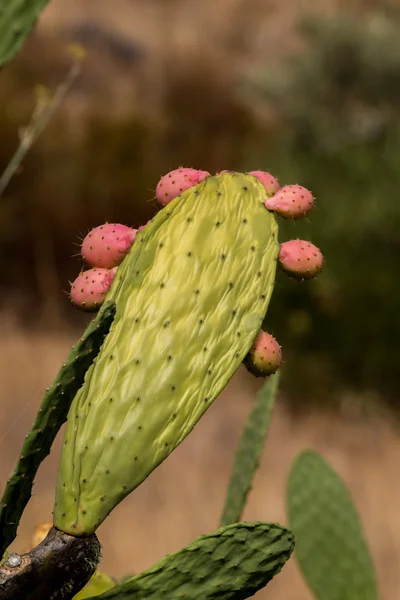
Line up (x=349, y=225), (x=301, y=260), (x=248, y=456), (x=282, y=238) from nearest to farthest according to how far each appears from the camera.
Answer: (x=301, y=260)
(x=248, y=456)
(x=282, y=238)
(x=349, y=225)

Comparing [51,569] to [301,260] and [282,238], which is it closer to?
[301,260]

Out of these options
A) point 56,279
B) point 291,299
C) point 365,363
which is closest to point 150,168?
point 56,279

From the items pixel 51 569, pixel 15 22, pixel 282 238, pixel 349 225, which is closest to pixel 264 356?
pixel 51 569

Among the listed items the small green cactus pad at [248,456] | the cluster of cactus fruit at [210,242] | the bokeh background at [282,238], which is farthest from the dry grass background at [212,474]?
the cluster of cactus fruit at [210,242]

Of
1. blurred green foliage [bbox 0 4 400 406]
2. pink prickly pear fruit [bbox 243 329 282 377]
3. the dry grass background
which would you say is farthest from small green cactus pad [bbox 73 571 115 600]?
blurred green foliage [bbox 0 4 400 406]

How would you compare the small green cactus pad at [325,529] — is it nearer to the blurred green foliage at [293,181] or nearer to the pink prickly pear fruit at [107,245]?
the pink prickly pear fruit at [107,245]
